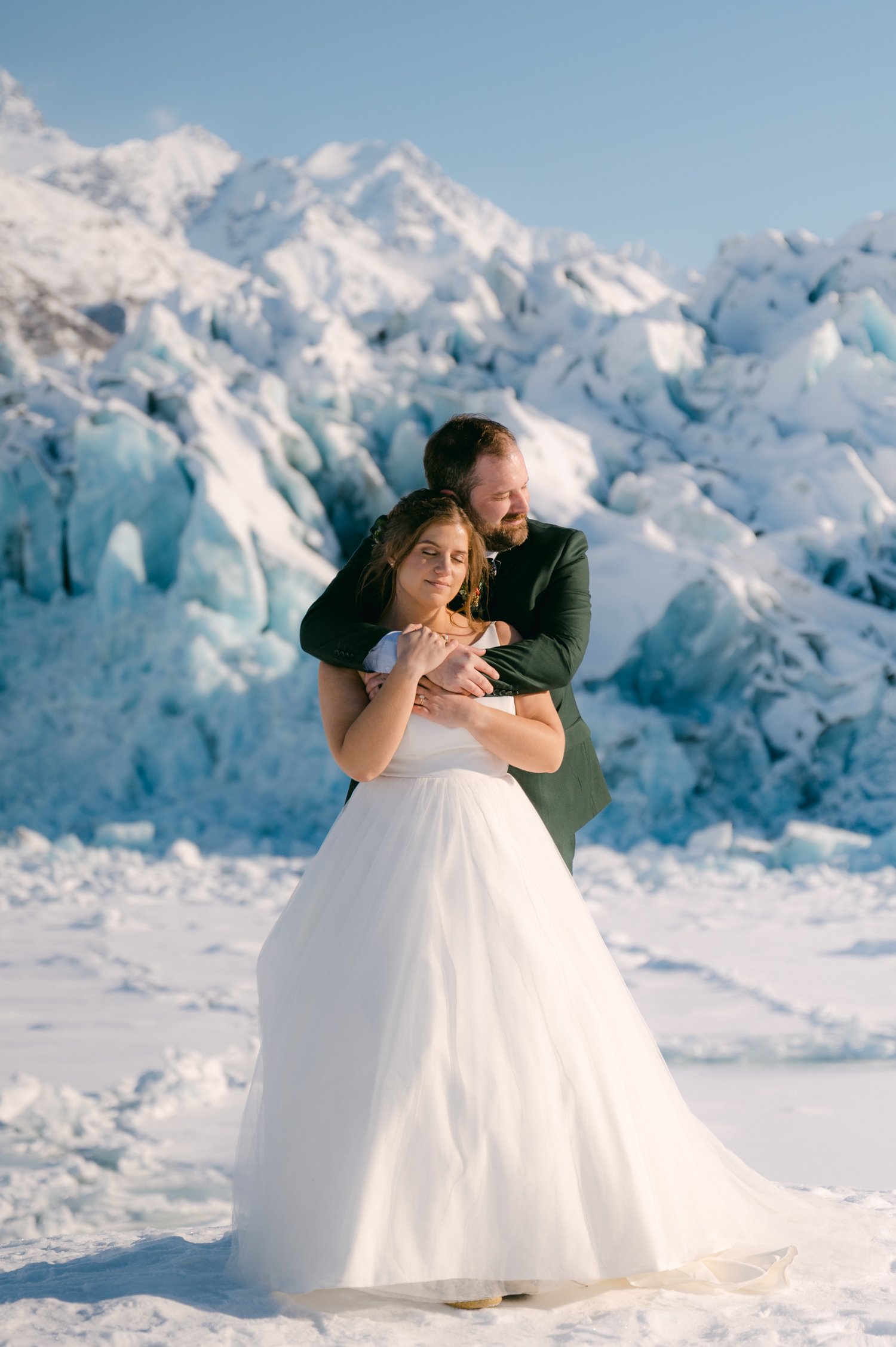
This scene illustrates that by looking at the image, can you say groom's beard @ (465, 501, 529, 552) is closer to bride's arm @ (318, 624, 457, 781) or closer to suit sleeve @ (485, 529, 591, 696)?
suit sleeve @ (485, 529, 591, 696)

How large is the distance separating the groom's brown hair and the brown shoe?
4.10 feet

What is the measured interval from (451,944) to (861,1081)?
2437 millimetres

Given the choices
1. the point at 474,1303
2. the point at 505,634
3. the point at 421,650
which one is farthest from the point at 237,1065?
the point at 421,650

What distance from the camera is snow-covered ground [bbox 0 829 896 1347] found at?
67.8 inches

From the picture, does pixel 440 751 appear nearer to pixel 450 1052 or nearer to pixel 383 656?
pixel 383 656

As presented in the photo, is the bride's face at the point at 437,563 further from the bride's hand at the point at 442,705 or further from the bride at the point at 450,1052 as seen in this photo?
the bride's hand at the point at 442,705

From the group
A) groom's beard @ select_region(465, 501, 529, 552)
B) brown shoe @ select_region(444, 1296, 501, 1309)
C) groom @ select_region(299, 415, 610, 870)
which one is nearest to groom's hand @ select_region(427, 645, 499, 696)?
groom @ select_region(299, 415, 610, 870)

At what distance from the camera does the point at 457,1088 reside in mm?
1726

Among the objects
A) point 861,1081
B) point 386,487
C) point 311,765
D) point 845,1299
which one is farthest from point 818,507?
point 845,1299

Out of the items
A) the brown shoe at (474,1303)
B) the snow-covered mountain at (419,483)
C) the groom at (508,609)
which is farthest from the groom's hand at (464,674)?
the snow-covered mountain at (419,483)

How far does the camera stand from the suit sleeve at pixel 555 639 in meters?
1.91

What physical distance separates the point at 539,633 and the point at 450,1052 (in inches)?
28.7

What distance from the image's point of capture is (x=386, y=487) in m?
9.23

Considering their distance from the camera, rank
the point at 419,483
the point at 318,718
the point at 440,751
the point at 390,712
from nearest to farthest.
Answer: the point at 390,712 < the point at 440,751 < the point at 318,718 < the point at 419,483
